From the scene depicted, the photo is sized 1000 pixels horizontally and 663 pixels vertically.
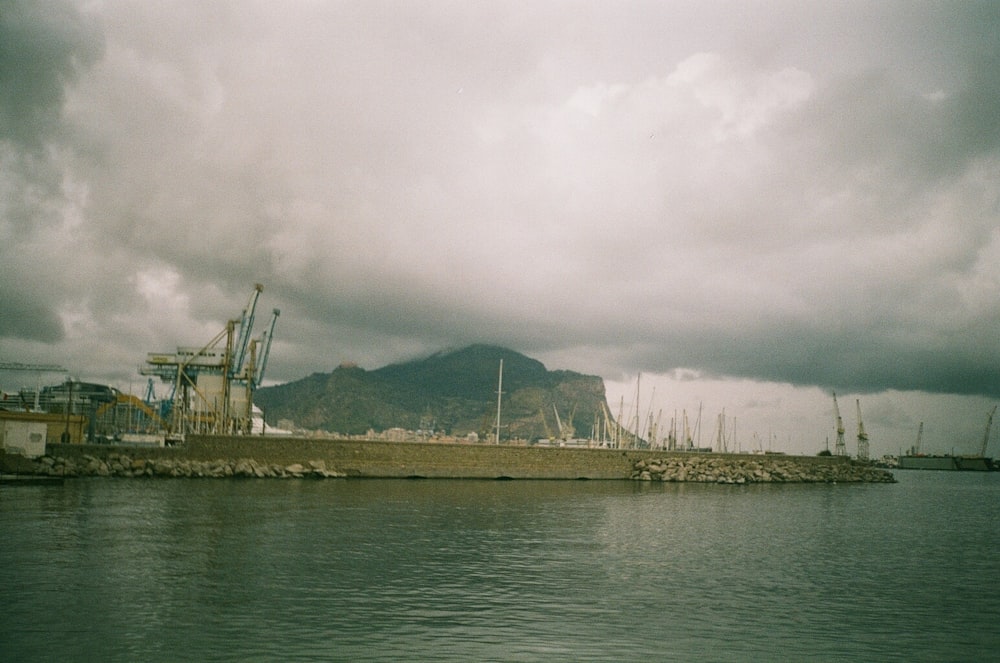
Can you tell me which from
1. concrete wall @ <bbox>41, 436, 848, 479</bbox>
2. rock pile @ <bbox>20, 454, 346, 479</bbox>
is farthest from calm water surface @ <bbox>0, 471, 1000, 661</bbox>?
concrete wall @ <bbox>41, 436, 848, 479</bbox>

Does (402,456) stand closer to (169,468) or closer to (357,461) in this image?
(357,461)

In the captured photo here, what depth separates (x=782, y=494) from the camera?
68688mm

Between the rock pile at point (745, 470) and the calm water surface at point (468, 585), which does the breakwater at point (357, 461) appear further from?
the calm water surface at point (468, 585)

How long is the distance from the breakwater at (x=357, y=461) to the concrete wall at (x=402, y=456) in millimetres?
78

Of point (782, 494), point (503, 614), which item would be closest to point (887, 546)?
point (503, 614)

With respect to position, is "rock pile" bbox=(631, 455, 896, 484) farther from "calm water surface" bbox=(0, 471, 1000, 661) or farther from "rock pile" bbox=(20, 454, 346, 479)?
"calm water surface" bbox=(0, 471, 1000, 661)

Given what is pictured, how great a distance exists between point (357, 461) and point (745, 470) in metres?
45.1

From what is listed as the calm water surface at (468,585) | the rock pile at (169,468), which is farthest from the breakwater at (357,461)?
the calm water surface at (468,585)

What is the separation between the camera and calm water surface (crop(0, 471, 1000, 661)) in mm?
15289

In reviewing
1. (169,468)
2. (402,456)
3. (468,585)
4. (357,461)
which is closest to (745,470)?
(402,456)

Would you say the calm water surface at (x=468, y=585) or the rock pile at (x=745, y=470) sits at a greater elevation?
the calm water surface at (x=468, y=585)

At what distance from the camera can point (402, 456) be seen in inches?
2675

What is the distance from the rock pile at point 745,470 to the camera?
80.6m

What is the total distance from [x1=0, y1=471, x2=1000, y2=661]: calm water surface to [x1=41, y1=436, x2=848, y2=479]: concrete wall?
69.2 feet
